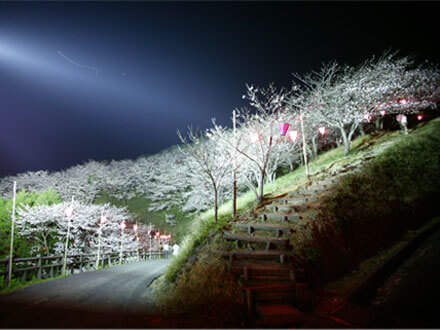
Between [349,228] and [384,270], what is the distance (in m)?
1.55

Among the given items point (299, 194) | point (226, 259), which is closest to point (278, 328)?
point (226, 259)

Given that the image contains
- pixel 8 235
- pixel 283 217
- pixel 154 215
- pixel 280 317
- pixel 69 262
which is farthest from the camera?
pixel 154 215

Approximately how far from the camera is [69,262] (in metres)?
13.1

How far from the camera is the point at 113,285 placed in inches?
376

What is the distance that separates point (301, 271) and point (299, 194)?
240 inches

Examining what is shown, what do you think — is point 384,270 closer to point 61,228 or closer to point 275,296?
point 275,296

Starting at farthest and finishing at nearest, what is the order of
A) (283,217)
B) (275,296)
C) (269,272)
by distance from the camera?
(283,217) < (269,272) < (275,296)

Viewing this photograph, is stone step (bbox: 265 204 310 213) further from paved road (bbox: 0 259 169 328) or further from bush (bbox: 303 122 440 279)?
paved road (bbox: 0 259 169 328)

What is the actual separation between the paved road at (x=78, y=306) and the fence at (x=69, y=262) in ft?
7.01

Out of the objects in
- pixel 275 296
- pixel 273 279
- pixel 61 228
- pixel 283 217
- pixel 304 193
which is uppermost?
pixel 304 193

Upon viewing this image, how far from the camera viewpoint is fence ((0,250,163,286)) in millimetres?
11021

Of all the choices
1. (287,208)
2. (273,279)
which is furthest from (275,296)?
(287,208)

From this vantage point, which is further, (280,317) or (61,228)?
(61,228)

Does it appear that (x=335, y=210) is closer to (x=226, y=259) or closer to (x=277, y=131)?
(x=226, y=259)
